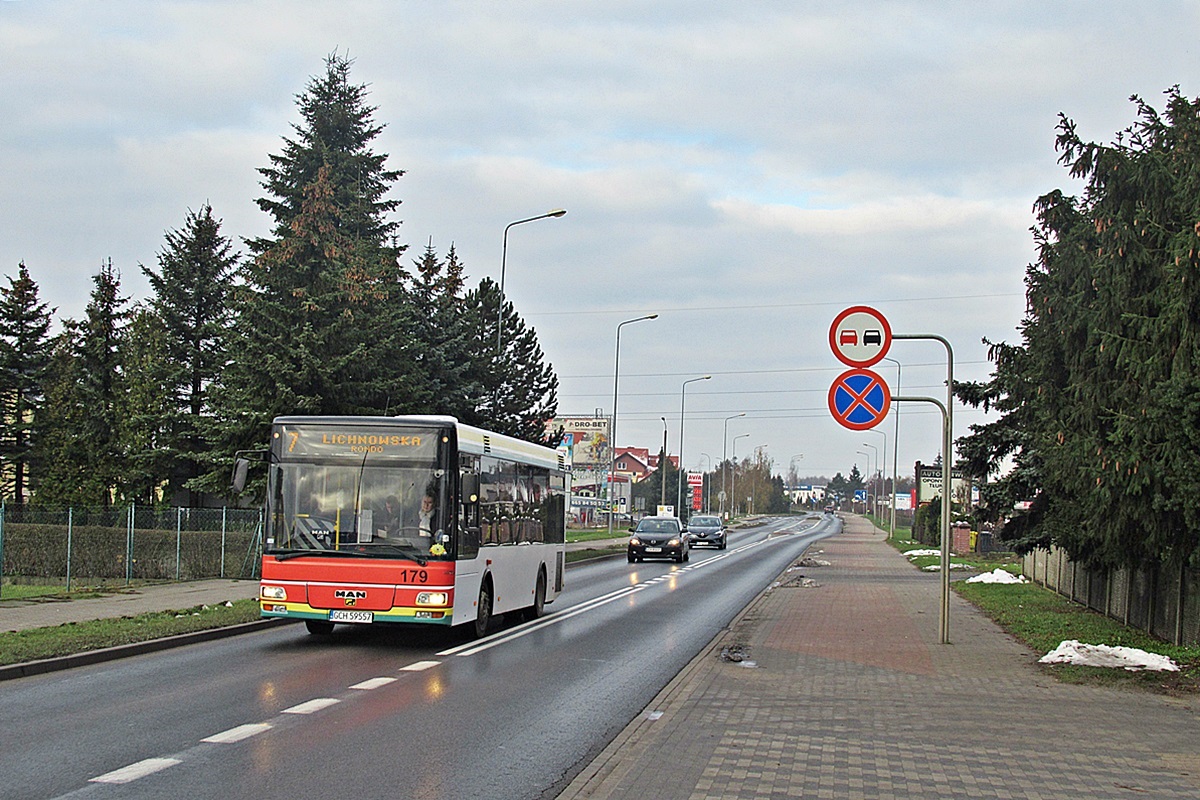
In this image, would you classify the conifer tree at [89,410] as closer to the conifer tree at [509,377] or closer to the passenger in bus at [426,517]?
the conifer tree at [509,377]

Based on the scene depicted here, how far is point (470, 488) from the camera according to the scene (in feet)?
49.4

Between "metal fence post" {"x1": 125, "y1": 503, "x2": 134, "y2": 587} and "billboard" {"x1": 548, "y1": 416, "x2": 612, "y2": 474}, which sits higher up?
"billboard" {"x1": 548, "y1": 416, "x2": 612, "y2": 474}

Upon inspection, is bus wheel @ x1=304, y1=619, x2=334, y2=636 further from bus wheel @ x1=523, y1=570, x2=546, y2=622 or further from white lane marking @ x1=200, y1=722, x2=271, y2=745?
white lane marking @ x1=200, y1=722, x2=271, y2=745

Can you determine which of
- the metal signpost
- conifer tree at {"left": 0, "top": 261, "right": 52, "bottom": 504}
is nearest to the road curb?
the metal signpost

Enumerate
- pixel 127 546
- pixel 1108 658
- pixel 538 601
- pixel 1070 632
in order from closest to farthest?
pixel 1108 658 → pixel 1070 632 → pixel 538 601 → pixel 127 546

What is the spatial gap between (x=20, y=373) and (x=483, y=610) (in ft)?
129

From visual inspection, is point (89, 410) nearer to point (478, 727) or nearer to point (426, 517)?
point (426, 517)

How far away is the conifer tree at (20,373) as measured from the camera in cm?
4822

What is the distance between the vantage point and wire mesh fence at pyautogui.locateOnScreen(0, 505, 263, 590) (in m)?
27.3

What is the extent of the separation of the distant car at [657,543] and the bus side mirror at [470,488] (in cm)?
2581

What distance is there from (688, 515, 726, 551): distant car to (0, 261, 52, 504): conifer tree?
1145 inches

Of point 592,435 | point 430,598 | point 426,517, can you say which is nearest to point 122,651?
point 430,598

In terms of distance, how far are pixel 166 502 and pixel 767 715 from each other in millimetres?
36728

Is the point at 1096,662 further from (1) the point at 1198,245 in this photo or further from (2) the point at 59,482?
(2) the point at 59,482
